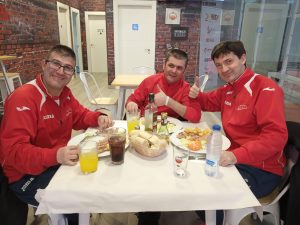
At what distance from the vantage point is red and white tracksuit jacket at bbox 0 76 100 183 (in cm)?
111

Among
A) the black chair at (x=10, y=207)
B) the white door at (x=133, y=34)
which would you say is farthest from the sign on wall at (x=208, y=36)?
the black chair at (x=10, y=207)

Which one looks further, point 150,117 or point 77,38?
point 77,38

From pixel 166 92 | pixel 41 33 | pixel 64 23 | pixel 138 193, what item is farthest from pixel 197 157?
pixel 64 23

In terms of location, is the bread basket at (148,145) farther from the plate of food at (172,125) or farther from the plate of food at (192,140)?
the plate of food at (172,125)

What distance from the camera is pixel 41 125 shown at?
4.36 ft

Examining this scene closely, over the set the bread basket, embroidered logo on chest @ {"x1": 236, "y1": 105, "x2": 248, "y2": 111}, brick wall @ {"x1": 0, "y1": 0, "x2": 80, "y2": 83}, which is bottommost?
the bread basket

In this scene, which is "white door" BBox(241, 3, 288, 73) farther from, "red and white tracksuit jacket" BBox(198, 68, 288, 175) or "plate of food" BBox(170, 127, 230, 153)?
"plate of food" BBox(170, 127, 230, 153)

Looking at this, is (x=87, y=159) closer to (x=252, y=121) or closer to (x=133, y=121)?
(x=133, y=121)

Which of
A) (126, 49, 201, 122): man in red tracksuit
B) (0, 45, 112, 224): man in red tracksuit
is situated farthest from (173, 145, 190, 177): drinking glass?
(126, 49, 201, 122): man in red tracksuit

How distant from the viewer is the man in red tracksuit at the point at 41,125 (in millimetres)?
1109

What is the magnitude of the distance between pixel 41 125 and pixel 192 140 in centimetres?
86

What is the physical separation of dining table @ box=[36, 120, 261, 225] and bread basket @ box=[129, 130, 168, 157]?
0.15 meters

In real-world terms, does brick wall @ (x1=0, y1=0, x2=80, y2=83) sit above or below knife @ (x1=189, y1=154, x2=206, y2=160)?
above

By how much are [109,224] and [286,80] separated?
2846 millimetres
